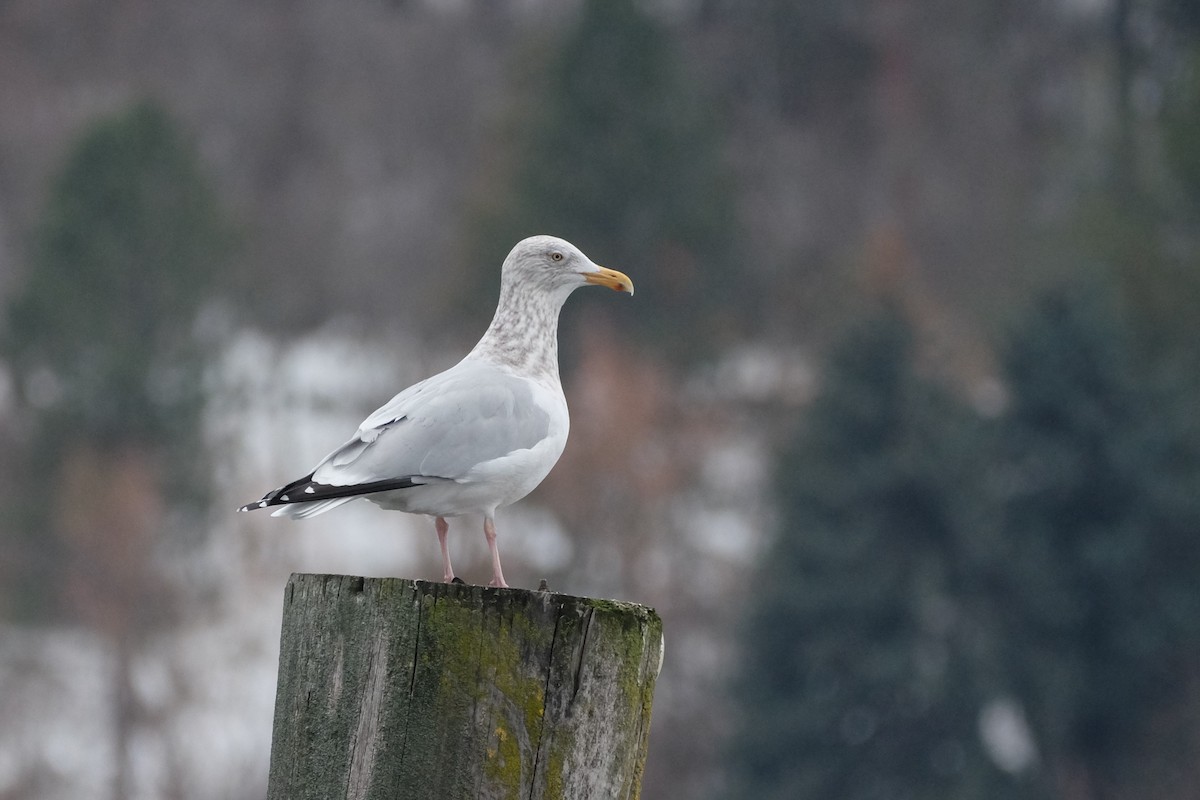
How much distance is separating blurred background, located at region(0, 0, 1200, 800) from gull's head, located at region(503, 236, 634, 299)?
19.5 meters

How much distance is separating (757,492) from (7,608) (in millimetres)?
13387

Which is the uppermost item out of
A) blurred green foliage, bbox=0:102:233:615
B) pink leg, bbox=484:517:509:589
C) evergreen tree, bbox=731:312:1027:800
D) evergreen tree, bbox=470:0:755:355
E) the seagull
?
evergreen tree, bbox=470:0:755:355

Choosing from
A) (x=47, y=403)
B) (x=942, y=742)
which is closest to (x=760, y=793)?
(x=942, y=742)

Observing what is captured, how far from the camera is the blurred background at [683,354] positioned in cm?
3173

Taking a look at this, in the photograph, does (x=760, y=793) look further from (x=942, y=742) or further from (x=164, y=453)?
(x=164, y=453)

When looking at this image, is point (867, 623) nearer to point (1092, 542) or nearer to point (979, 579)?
point (979, 579)

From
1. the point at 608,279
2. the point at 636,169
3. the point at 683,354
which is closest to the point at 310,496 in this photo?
the point at 608,279

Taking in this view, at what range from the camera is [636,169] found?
48156 mm

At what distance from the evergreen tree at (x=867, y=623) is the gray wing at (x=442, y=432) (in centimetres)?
2541

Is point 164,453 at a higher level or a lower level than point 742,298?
lower

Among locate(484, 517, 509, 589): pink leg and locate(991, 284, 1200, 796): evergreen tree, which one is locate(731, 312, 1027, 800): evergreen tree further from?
locate(484, 517, 509, 589): pink leg

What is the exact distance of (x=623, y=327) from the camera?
44219mm

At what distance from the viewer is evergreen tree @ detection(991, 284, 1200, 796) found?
3130 centimetres

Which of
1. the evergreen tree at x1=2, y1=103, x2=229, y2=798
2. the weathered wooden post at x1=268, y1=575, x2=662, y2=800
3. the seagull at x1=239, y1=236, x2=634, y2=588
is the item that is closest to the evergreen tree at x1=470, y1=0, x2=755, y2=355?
the evergreen tree at x1=2, y1=103, x2=229, y2=798
